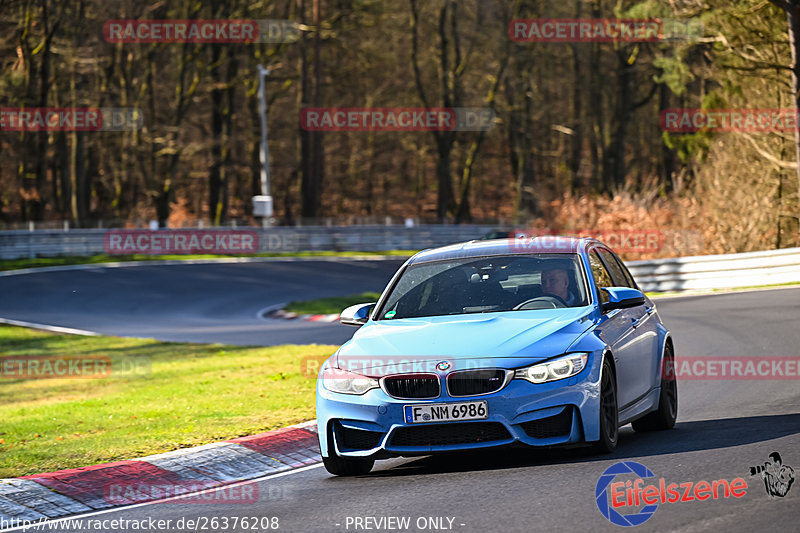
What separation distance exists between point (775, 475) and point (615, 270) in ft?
11.5

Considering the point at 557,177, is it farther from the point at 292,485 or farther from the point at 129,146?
the point at 292,485

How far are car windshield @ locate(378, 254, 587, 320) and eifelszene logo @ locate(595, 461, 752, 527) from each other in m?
1.90

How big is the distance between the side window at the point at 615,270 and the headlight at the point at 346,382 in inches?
112

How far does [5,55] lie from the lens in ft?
171

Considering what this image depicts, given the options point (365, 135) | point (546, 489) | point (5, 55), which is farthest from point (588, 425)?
point (365, 135)

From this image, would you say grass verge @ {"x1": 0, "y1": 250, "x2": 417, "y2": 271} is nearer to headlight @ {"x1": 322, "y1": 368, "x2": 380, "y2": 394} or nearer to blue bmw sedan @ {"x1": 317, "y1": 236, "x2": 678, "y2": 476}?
blue bmw sedan @ {"x1": 317, "y1": 236, "x2": 678, "y2": 476}

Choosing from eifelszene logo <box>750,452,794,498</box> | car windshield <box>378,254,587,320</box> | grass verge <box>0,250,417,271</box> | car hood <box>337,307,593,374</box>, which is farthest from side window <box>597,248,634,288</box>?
grass verge <box>0,250,417,271</box>

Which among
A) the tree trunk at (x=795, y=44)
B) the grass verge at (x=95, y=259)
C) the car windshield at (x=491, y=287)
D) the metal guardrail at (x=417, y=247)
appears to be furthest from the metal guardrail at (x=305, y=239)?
the car windshield at (x=491, y=287)

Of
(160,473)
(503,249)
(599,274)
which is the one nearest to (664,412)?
(599,274)

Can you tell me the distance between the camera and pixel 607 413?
7949 millimetres

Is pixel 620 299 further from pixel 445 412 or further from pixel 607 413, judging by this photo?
pixel 445 412

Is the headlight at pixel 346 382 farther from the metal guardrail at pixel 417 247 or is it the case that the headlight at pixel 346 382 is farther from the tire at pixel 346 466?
the metal guardrail at pixel 417 247

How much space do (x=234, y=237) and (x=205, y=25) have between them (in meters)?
11.2

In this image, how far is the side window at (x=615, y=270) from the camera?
9.88m
